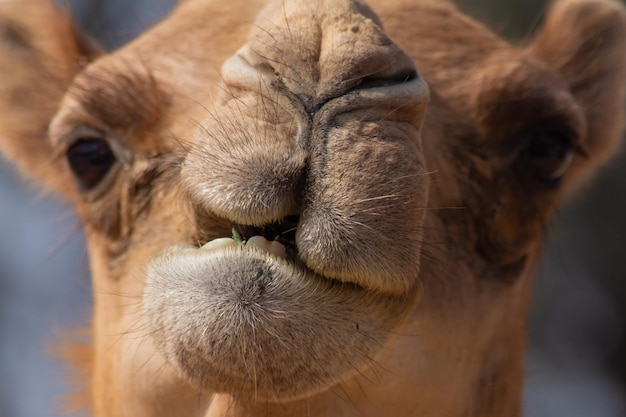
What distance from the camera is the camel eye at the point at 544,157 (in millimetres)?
4438

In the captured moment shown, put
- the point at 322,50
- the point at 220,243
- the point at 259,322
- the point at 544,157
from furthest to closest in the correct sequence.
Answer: the point at 544,157 < the point at 322,50 < the point at 220,243 < the point at 259,322

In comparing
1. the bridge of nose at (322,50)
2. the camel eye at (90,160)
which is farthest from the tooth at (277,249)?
the camel eye at (90,160)

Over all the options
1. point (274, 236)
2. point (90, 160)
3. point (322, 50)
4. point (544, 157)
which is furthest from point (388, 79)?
point (90, 160)

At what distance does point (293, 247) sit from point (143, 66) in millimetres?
1452

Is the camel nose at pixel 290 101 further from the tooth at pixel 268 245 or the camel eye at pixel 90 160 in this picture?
the camel eye at pixel 90 160

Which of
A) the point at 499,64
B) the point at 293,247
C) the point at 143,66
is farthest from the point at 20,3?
the point at 293,247

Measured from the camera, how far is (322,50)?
3.27 m

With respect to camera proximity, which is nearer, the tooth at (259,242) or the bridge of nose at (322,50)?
the tooth at (259,242)

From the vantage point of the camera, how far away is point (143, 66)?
4.26 meters

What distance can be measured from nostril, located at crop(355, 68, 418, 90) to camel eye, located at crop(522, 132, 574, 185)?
1.16m

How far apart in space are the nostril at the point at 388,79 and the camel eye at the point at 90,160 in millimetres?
1349

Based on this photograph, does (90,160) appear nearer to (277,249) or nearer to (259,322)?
(277,249)

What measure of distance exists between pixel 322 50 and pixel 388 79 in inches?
9.0

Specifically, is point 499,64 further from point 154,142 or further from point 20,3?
point 20,3
